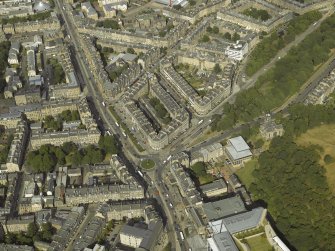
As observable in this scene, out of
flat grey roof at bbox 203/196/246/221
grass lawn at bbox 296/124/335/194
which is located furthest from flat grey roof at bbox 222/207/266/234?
grass lawn at bbox 296/124/335/194

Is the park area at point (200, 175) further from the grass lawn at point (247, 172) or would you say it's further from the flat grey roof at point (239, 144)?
the flat grey roof at point (239, 144)

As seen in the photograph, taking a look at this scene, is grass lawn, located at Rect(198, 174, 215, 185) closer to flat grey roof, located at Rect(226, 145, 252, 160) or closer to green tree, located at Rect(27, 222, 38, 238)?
flat grey roof, located at Rect(226, 145, 252, 160)

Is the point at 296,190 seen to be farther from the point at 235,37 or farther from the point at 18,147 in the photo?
the point at 235,37

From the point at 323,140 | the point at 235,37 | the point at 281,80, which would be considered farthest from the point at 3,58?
the point at 323,140

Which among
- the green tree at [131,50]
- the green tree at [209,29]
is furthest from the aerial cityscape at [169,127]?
the green tree at [131,50]

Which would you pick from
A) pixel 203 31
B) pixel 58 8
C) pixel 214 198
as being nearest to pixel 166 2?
pixel 203 31

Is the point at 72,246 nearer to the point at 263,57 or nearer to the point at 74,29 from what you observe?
the point at 263,57
